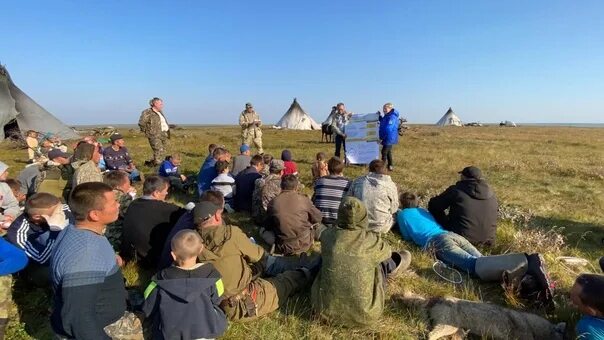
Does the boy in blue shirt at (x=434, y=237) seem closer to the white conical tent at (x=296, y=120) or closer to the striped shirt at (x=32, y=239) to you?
the striped shirt at (x=32, y=239)

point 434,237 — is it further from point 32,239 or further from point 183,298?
point 32,239

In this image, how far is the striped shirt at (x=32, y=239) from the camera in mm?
4242

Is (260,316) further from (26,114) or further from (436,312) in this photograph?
(26,114)

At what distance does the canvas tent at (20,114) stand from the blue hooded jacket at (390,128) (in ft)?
64.4

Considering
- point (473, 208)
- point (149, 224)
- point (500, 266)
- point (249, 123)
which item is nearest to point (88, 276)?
point (149, 224)

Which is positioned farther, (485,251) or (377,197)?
(377,197)

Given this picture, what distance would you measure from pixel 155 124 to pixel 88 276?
9912mm

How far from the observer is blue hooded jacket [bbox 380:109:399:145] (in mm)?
12477

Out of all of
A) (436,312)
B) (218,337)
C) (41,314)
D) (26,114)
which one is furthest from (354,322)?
(26,114)

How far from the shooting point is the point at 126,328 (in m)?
3.38

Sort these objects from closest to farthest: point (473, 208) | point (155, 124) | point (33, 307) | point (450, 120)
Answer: point (33, 307)
point (473, 208)
point (155, 124)
point (450, 120)

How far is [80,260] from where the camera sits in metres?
2.97

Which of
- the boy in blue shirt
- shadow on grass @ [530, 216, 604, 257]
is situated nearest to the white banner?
shadow on grass @ [530, 216, 604, 257]

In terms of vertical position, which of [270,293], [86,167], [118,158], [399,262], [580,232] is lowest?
[580,232]
